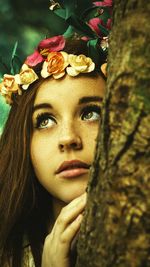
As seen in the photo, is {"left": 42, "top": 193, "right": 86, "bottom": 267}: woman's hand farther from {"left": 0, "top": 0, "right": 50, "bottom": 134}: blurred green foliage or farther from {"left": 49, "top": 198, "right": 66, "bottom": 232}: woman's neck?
{"left": 0, "top": 0, "right": 50, "bottom": 134}: blurred green foliage

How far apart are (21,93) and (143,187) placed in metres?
1.21

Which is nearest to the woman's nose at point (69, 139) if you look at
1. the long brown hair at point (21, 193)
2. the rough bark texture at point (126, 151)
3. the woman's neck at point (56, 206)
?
the long brown hair at point (21, 193)

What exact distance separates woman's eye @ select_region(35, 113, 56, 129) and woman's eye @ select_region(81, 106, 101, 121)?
0.40ft

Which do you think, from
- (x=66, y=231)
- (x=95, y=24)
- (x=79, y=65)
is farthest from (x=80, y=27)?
(x=66, y=231)

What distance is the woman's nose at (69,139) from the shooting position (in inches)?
57.0

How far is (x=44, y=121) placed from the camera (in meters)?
1.63

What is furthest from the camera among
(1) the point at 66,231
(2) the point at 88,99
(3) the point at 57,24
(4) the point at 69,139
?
(3) the point at 57,24

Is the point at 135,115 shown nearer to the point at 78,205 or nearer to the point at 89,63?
the point at 78,205

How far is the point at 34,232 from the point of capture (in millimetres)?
1779

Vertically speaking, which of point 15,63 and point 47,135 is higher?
point 15,63

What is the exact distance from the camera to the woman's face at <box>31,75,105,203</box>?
4.86 ft

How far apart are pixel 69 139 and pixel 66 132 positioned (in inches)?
2.0

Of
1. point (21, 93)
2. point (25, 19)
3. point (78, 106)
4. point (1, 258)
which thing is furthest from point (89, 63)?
point (25, 19)

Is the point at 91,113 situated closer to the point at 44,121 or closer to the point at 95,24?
the point at 44,121
